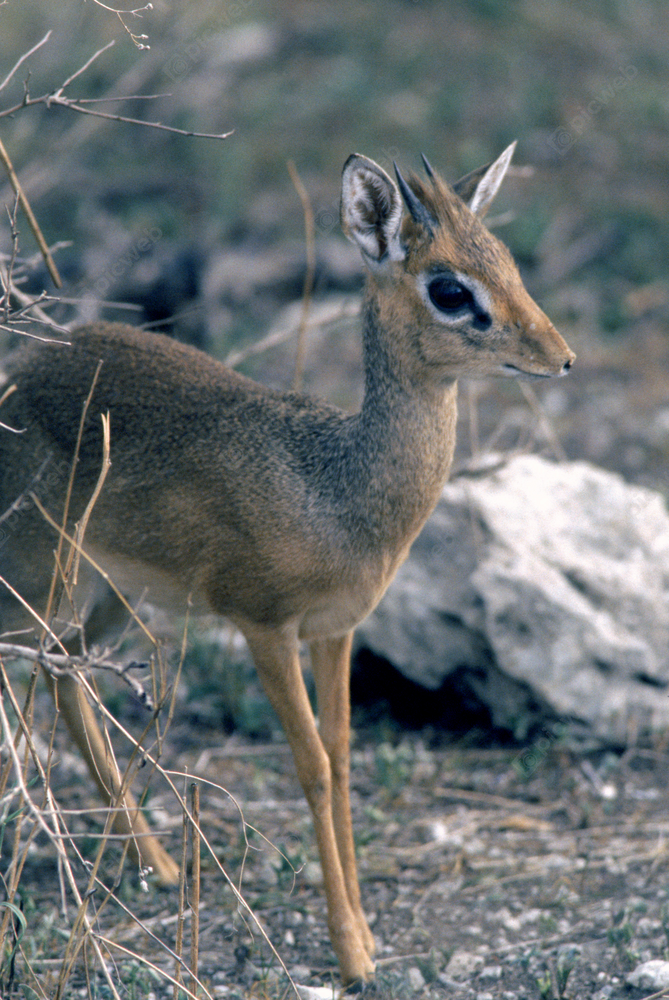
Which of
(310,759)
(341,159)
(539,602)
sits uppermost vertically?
(341,159)

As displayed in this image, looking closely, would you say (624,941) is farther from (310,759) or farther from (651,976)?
(310,759)

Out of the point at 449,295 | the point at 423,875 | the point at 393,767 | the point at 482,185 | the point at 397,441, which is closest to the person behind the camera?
the point at 449,295

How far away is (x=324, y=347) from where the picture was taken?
343 inches

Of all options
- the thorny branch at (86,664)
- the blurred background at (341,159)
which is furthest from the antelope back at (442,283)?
the blurred background at (341,159)

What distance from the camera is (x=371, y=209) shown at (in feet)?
12.0

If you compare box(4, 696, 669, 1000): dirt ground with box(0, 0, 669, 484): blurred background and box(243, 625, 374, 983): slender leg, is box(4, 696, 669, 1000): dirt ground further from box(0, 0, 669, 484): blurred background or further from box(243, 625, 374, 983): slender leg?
box(0, 0, 669, 484): blurred background

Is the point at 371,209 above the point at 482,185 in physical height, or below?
below

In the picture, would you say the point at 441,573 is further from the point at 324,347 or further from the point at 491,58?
the point at 491,58

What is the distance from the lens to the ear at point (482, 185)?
3.88 m

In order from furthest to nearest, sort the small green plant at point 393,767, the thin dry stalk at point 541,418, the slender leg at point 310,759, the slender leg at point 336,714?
the thin dry stalk at point 541,418 → the small green plant at point 393,767 → the slender leg at point 336,714 → the slender leg at point 310,759

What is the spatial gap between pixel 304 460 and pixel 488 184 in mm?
1181

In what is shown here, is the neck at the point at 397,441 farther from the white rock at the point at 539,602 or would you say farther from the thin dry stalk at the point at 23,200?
the white rock at the point at 539,602

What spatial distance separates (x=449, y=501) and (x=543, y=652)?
2.89 ft

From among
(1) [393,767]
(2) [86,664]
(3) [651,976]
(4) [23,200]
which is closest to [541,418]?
(1) [393,767]
